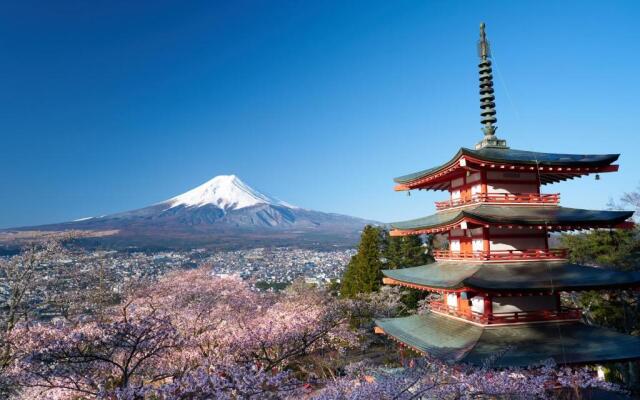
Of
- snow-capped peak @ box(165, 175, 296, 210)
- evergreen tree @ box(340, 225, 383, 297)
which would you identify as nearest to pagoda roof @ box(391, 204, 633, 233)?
evergreen tree @ box(340, 225, 383, 297)

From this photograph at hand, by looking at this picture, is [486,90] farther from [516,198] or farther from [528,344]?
[528,344]

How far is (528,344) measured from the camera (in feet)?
34.8

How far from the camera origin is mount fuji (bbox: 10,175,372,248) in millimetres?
87938

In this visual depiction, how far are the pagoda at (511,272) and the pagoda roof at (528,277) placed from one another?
0.03 m

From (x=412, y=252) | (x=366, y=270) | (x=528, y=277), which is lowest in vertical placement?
(x=366, y=270)

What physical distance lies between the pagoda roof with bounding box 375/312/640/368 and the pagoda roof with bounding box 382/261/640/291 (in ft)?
4.33

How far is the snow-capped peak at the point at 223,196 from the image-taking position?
14338 centimetres

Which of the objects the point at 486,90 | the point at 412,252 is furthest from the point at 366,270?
the point at 486,90

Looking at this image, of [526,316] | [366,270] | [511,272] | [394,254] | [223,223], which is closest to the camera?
[526,316]

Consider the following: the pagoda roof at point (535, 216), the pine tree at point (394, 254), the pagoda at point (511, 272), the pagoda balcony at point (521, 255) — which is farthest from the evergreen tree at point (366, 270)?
the pagoda balcony at point (521, 255)

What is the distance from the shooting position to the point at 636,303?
72.2 ft

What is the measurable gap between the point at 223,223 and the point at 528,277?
415 feet

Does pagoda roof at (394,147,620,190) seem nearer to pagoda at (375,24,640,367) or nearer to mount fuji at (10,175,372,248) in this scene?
pagoda at (375,24,640,367)

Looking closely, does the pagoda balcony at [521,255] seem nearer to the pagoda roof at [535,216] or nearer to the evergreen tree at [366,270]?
the pagoda roof at [535,216]
